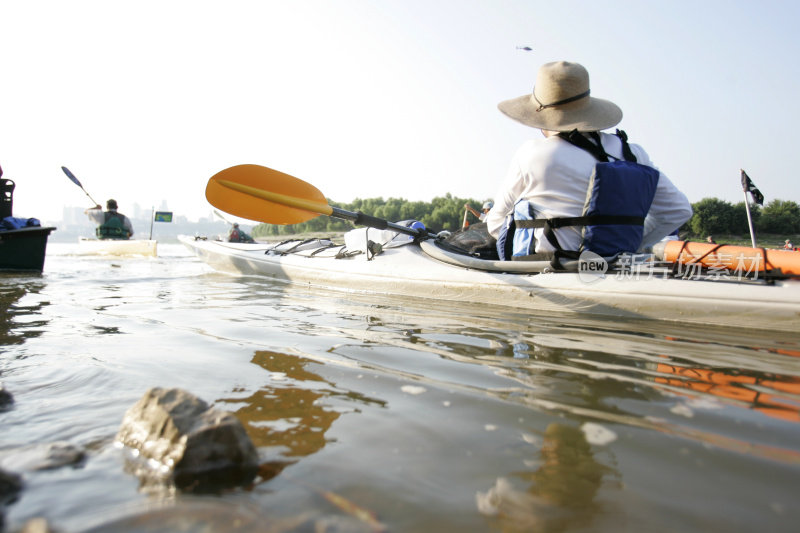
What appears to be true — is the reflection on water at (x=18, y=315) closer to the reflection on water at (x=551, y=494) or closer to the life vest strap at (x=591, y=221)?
the reflection on water at (x=551, y=494)

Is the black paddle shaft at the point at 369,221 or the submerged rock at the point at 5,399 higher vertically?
the black paddle shaft at the point at 369,221

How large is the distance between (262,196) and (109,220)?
14.0 metres

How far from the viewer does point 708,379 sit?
2.01m

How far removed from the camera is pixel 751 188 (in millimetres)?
6641

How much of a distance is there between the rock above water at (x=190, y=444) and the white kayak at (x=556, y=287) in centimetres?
316

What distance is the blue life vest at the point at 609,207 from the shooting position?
358 centimetres

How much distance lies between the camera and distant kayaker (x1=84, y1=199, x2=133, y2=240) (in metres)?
16.5

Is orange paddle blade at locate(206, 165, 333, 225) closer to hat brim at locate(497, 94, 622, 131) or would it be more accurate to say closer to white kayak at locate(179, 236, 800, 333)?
white kayak at locate(179, 236, 800, 333)

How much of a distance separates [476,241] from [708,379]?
3190 millimetres

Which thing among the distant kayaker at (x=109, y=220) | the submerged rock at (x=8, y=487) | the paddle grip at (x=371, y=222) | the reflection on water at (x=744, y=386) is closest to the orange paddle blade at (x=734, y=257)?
the reflection on water at (x=744, y=386)

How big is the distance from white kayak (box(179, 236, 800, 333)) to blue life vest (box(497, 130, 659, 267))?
9.3 inches

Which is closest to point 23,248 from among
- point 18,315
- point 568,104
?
point 18,315

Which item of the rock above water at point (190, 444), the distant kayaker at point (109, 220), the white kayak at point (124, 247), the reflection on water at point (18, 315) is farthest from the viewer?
the distant kayaker at point (109, 220)

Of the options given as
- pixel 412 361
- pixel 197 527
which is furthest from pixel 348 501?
pixel 412 361
